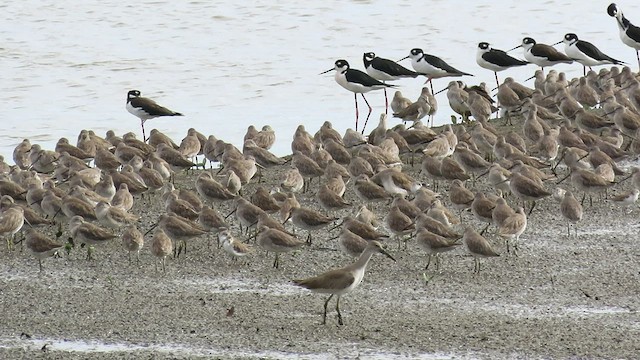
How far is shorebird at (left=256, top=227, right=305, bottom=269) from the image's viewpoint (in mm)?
12602

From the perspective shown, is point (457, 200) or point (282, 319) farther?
point (457, 200)

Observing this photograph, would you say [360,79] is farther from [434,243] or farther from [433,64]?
[434,243]

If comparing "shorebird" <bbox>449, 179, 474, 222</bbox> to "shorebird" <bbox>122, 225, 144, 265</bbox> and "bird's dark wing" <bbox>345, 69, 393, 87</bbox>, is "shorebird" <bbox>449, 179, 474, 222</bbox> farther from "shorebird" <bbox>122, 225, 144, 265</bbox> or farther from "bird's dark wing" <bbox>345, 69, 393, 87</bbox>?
"bird's dark wing" <bbox>345, 69, 393, 87</bbox>

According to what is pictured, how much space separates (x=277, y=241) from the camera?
1260 cm

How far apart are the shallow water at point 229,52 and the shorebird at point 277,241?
6582 millimetres

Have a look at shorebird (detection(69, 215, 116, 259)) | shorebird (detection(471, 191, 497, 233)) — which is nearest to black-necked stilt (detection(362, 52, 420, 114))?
shorebird (detection(471, 191, 497, 233))

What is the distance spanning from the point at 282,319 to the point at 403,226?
2.31 metres

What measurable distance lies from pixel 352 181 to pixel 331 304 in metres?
4.20

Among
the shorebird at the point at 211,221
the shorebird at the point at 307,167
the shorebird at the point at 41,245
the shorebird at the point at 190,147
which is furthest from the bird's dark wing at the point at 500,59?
the shorebird at the point at 41,245

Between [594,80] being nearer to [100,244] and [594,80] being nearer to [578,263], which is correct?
[578,263]

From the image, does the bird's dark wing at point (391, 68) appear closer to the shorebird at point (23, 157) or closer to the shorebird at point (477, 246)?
the shorebird at point (23, 157)

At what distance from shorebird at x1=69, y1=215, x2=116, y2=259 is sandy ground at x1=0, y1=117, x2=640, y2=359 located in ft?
0.58

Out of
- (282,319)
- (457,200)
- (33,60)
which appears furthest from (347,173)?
(33,60)

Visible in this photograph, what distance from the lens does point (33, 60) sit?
88.9 ft
